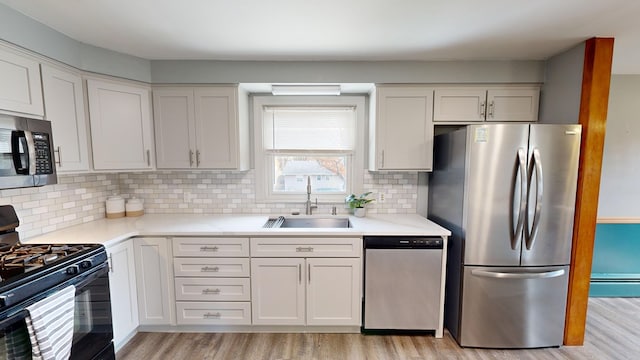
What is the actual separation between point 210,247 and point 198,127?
3.62 ft

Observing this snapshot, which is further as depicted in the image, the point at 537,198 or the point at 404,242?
the point at 404,242

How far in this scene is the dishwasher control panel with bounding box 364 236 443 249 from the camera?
2.14 metres

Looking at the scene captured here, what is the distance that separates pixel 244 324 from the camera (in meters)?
2.26

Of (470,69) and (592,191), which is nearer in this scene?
(592,191)

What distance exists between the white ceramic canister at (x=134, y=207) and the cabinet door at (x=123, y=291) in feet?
2.17

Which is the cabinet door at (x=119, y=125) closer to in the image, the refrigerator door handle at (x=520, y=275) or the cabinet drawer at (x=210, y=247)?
the cabinet drawer at (x=210, y=247)

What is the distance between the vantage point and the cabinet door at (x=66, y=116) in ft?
6.04

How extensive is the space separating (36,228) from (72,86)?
109 cm

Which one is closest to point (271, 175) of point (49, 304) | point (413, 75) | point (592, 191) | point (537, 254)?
point (413, 75)

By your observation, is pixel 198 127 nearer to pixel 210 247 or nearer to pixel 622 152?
pixel 210 247

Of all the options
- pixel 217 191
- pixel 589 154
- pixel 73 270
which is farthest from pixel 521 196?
pixel 73 270

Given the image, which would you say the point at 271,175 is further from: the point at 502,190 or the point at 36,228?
the point at 502,190

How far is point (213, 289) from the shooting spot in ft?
7.30

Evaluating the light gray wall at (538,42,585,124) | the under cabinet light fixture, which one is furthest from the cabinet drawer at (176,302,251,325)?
the light gray wall at (538,42,585,124)
